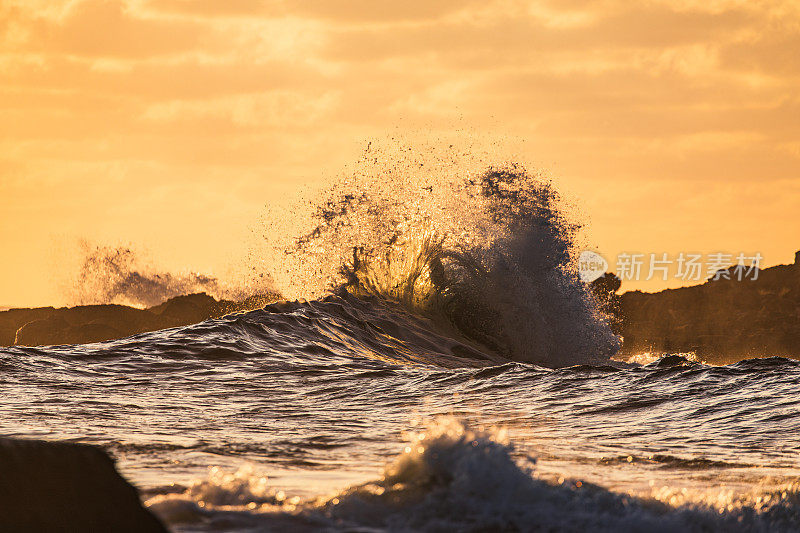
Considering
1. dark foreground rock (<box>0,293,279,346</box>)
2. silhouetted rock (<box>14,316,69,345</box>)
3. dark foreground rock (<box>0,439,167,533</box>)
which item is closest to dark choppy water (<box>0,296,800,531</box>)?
dark foreground rock (<box>0,439,167,533</box>)

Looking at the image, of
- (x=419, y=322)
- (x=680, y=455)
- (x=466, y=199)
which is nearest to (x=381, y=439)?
(x=680, y=455)

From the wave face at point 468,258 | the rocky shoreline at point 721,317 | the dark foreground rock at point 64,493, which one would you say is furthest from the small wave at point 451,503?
Answer: the rocky shoreline at point 721,317

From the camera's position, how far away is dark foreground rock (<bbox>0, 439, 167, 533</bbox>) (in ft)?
15.0

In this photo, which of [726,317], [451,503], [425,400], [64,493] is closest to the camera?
[451,503]

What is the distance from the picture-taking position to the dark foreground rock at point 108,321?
104ft

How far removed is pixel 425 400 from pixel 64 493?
22.2 ft

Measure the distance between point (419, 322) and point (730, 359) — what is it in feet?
133

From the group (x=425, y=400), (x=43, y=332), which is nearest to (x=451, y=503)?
(x=425, y=400)

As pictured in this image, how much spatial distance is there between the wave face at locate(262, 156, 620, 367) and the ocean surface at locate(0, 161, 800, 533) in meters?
0.05

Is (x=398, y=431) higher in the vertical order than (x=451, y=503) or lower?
lower

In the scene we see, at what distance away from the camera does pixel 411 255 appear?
22.9 m

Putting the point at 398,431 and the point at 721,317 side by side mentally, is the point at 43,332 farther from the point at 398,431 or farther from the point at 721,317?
the point at 721,317

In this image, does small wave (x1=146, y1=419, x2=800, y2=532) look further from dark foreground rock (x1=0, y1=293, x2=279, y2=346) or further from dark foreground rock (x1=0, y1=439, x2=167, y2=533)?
dark foreground rock (x1=0, y1=293, x2=279, y2=346)

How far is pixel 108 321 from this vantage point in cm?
3581
